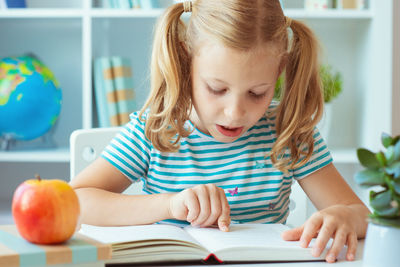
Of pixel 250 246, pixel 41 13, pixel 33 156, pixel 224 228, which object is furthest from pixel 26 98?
pixel 250 246

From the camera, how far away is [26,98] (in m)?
1.98

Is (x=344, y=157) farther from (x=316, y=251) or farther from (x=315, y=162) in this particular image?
(x=316, y=251)

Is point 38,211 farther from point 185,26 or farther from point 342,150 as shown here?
point 342,150

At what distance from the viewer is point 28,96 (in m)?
1.98

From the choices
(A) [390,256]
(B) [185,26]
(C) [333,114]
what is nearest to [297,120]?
(B) [185,26]

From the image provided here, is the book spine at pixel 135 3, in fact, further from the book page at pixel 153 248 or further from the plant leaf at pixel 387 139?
the plant leaf at pixel 387 139

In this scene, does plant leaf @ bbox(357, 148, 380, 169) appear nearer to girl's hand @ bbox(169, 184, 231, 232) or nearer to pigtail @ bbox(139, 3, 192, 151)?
girl's hand @ bbox(169, 184, 231, 232)

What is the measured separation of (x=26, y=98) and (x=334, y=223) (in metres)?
1.49

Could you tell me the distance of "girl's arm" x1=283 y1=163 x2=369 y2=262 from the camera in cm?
70

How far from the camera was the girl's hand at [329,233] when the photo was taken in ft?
2.25

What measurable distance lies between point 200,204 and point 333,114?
1660 mm

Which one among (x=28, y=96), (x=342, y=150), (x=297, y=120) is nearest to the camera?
(x=297, y=120)

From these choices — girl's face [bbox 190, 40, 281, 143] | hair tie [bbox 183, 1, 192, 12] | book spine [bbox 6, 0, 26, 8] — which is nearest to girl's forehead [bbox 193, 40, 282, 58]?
girl's face [bbox 190, 40, 281, 143]

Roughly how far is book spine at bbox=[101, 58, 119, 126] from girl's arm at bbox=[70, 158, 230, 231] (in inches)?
40.0
